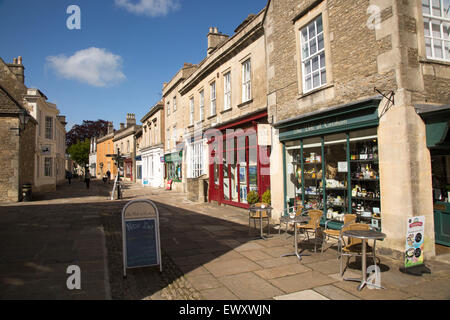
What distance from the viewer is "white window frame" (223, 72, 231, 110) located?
14086mm

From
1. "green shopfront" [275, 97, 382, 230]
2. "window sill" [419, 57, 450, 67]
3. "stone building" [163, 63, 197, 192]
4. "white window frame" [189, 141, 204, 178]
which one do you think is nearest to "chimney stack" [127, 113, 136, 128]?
"stone building" [163, 63, 197, 192]

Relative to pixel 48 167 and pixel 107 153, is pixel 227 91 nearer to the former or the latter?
pixel 48 167

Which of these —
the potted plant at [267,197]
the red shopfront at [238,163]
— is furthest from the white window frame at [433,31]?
the potted plant at [267,197]

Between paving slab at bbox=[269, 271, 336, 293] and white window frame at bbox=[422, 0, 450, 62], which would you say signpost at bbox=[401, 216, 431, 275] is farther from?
white window frame at bbox=[422, 0, 450, 62]

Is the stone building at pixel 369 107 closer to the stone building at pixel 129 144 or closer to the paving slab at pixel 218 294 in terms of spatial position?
the paving slab at pixel 218 294

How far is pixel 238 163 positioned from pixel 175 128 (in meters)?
11.5

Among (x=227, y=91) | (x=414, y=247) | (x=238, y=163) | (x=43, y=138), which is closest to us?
(x=414, y=247)

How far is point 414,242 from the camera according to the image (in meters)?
5.07

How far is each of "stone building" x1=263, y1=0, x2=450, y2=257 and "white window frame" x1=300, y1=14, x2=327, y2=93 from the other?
0.10 ft

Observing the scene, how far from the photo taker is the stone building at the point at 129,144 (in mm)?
38719

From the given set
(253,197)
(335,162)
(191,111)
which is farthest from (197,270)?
(191,111)

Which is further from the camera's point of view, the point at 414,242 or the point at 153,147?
the point at 153,147

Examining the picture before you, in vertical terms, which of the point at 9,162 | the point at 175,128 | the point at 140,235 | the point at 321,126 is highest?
the point at 175,128
